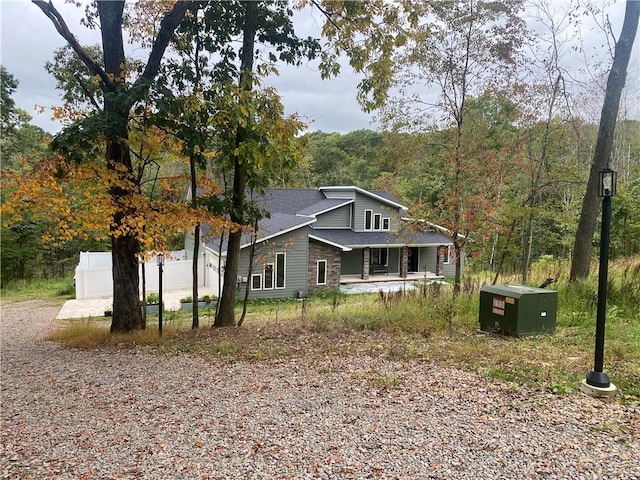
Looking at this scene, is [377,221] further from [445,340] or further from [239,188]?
[445,340]

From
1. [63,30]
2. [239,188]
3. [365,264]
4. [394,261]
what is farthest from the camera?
[394,261]

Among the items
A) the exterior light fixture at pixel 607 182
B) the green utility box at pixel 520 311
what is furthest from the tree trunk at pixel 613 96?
the exterior light fixture at pixel 607 182

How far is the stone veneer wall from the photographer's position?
19.4m

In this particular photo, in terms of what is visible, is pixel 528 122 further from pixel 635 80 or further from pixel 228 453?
pixel 228 453

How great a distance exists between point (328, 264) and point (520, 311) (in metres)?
13.9

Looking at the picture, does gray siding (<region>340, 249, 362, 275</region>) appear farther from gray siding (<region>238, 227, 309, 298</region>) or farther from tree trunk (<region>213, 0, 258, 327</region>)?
tree trunk (<region>213, 0, 258, 327</region>)

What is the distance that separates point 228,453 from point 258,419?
0.58 m

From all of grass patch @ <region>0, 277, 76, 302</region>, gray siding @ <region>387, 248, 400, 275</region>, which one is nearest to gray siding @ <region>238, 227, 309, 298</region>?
gray siding @ <region>387, 248, 400, 275</region>

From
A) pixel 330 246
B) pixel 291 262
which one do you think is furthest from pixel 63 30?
pixel 330 246

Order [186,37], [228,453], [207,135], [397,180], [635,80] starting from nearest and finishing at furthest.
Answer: [228,453]
[207,135]
[186,37]
[635,80]
[397,180]

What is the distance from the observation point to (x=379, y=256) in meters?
24.2

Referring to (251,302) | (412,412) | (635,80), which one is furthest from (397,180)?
(412,412)

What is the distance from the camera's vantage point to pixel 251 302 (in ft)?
55.7

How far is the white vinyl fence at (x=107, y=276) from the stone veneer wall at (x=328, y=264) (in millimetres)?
5582
